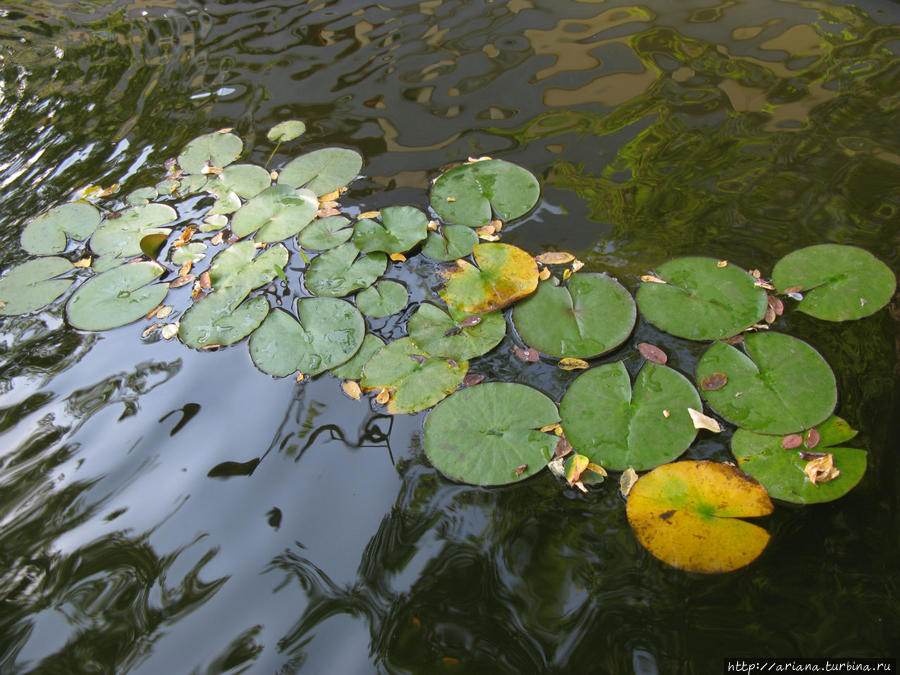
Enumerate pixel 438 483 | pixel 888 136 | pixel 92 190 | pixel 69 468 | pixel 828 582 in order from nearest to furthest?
pixel 828 582
pixel 438 483
pixel 69 468
pixel 888 136
pixel 92 190

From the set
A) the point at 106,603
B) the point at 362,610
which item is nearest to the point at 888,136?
the point at 362,610

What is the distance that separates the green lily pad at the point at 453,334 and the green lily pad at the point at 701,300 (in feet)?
1.45

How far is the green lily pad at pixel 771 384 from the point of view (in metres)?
1.41

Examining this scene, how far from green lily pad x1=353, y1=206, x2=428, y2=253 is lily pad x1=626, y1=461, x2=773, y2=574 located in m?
1.09

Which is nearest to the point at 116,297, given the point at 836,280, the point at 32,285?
the point at 32,285

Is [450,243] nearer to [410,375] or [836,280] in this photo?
[410,375]

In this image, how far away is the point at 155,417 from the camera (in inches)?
67.9

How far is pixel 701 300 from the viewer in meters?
1.69

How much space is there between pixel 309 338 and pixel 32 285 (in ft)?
3.98

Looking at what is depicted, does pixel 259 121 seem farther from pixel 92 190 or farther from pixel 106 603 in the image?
pixel 106 603

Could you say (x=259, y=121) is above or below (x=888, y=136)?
above

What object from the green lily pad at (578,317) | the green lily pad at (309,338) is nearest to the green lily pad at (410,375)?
the green lily pad at (309,338)

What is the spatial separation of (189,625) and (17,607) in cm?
46

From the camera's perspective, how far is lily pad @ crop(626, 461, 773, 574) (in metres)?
1.26
